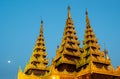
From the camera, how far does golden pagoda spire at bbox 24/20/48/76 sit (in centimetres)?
3712

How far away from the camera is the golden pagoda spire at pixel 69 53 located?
104 ft

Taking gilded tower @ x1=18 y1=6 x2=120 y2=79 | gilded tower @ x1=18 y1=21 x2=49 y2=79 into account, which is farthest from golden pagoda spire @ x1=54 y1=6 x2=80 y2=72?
gilded tower @ x1=18 y1=21 x2=49 y2=79

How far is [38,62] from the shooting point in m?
38.4

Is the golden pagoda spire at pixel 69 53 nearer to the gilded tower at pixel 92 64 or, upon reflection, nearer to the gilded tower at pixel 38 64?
the gilded tower at pixel 92 64

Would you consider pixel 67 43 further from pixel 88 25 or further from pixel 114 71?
pixel 114 71

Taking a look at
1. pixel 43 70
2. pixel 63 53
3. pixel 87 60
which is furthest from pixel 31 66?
pixel 87 60

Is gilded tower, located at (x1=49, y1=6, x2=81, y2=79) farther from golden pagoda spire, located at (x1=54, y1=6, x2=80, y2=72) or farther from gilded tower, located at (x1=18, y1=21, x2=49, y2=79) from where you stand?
gilded tower, located at (x1=18, y1=21, x2=49, y2=79)

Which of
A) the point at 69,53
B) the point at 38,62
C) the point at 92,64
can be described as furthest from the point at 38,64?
the point at 92,64

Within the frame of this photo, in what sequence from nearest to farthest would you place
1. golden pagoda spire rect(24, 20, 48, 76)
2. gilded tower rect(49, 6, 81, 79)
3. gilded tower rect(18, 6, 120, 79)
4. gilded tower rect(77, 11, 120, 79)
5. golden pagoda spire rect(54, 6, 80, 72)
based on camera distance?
gilded tower rect(77, 11, 120, 79)
gilded tower rect(18, 6, 120, 79)
gilded tower rect(49, 6, 81, 79)
golden pagoda spire rect(54, 6, 80, 72)
golden pagoda spire rect(24, 20, 48, 76)

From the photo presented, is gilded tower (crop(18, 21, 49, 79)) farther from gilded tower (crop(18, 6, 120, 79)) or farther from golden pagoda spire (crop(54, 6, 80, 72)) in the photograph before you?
golden pagoda spire (crop(54, 6, 80, 72))

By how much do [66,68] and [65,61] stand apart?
1.10 meters

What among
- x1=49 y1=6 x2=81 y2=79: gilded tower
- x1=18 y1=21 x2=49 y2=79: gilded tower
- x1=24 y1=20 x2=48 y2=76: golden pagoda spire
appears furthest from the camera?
x1=24 y1=20 x2=48 y2=76: golden pagoda spire

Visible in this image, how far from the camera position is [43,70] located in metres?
37.2

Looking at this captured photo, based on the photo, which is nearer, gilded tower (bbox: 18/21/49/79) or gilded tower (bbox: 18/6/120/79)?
gilded tower (bbox: 18/6/120/79)
